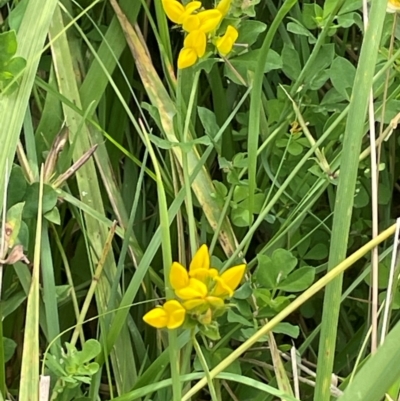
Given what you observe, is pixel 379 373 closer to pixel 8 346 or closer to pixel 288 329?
pixel 288 329

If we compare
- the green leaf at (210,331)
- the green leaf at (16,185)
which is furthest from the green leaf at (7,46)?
the green leaf at (210,331)

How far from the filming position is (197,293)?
49 centimetres

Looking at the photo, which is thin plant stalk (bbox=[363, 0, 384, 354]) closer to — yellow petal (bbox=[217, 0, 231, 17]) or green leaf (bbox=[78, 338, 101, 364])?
yellow petal (bbox=[217, 0, 231, 17])

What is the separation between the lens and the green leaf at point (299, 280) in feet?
2.24

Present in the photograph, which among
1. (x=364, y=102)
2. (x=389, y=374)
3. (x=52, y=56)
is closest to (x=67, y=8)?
(x=52, y=56)

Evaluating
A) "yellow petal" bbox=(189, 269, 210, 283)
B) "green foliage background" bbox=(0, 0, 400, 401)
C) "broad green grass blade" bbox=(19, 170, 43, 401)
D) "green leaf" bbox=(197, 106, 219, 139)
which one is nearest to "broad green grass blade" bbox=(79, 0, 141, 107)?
"green foliage background" bbox=(0, 0, 400, 401)

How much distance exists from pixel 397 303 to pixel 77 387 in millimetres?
354

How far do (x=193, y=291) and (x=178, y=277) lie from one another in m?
0.02

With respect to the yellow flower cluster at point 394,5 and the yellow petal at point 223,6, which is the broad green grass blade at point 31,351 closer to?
the yellow petal at point 223,6

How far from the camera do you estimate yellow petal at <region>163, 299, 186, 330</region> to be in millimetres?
498

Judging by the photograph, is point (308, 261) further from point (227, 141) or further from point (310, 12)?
point (310, 12)

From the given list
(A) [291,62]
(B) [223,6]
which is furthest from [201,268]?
(A) [291,62]

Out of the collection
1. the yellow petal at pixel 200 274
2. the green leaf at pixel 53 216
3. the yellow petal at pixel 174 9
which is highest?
the yellow petal at pixel 174 9

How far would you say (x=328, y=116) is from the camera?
2.61 ft
